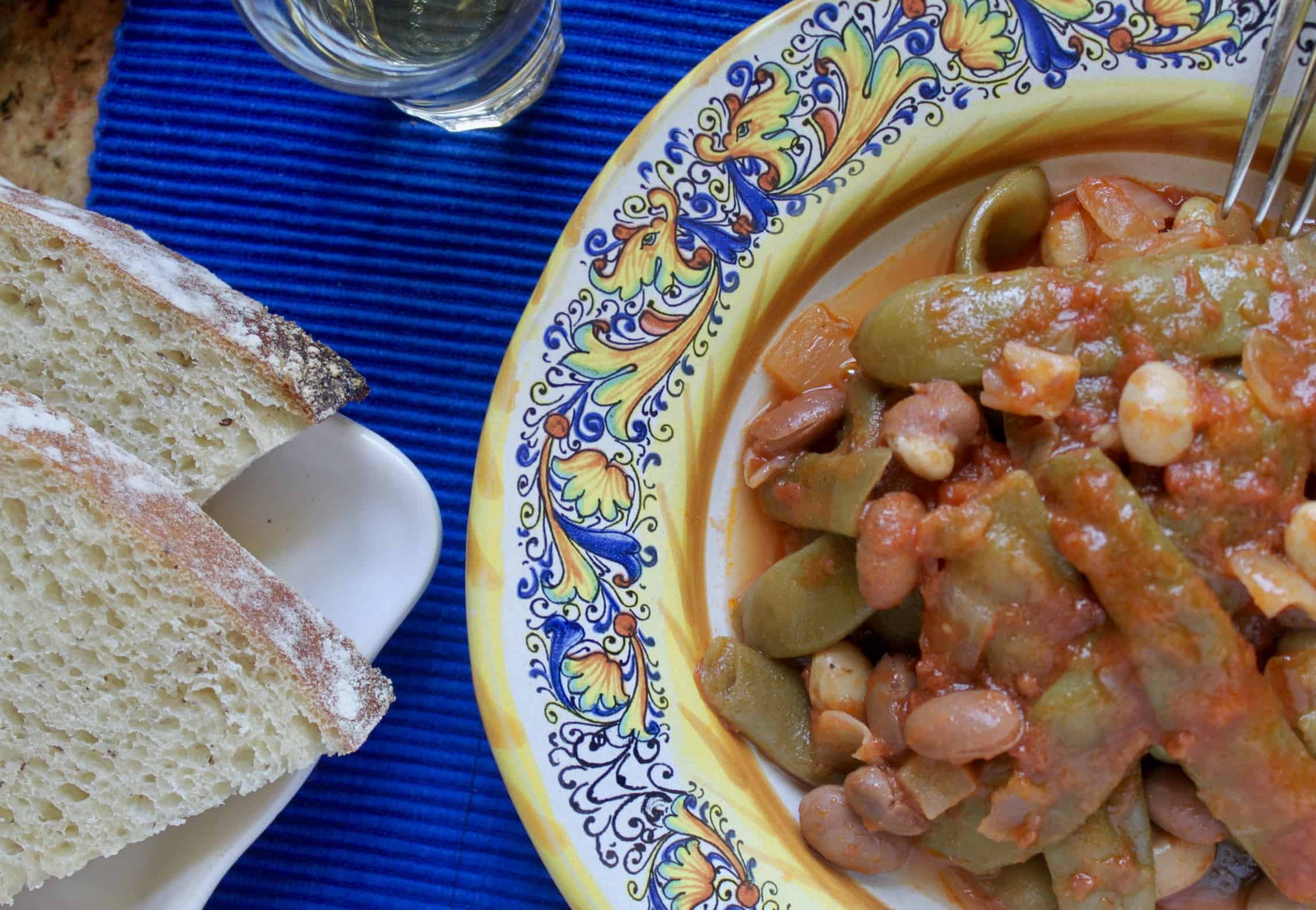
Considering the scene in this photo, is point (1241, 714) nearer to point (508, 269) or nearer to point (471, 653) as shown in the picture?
point (471, 653)

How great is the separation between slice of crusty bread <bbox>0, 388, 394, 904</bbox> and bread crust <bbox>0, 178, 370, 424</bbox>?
0.30 m

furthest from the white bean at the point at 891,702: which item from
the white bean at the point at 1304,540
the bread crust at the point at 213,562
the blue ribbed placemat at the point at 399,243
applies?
the bread crust at the point at 213,562

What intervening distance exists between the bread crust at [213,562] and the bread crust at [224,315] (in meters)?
0.29

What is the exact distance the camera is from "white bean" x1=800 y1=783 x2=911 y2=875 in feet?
6.66

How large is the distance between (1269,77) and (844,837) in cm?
166

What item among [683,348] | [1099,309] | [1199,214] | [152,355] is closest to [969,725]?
[1099,309]

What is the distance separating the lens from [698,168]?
2.05 m

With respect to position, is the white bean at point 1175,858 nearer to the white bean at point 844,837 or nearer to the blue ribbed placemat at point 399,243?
the white bean at point 844,837

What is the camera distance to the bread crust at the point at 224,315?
2086mm

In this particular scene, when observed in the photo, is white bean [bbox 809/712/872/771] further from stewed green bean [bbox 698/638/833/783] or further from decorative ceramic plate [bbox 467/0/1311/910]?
decorative ceramic plate [bbox 467/0/1311/910]

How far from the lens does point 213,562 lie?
2.03 m

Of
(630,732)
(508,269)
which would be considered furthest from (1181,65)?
(630,732)

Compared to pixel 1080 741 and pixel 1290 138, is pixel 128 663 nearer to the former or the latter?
pixel 1080 741

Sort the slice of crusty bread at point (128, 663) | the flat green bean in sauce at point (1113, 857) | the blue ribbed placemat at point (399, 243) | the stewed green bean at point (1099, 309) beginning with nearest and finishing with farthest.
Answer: the stewed green bean at point (1099, 309), the flat green bean in sauce at point (1113, 857), the slice of crusty bread at point (128, 663), the blue ribbed placemat at point (399, 243)
